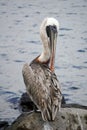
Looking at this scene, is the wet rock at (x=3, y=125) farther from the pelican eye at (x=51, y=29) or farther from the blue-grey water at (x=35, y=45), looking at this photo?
the pelican eye at (x=51, y=29)

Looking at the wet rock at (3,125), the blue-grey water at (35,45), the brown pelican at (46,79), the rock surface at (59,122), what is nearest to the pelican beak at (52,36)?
the brown pelican at (46,79)

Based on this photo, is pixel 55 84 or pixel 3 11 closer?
pixel 55 84

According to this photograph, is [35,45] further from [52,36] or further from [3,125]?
[52,36]

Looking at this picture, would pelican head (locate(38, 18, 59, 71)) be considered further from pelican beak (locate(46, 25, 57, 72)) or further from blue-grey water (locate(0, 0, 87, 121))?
blue-grey water (locate(0, 0, 87, 121))

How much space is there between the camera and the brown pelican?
30.6 feet

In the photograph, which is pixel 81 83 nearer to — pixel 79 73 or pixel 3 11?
pixel 79 73

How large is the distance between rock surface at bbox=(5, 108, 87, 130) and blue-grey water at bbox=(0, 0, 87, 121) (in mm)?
2764

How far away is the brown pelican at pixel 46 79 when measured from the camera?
9.33m

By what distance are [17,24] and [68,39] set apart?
13.2 feet

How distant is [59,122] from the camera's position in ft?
31.2

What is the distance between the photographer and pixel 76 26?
2303 centimetres

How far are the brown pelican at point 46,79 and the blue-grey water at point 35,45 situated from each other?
2.47 meters

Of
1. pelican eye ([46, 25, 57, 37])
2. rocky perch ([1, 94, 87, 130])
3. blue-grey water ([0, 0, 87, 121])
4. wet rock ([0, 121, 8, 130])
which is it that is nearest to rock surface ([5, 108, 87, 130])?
rocky perch ([1, 94, 87, 130])

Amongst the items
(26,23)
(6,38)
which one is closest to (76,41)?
(6,38)
